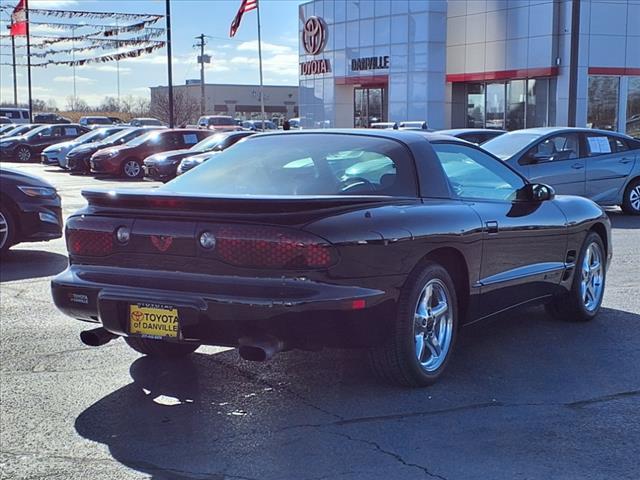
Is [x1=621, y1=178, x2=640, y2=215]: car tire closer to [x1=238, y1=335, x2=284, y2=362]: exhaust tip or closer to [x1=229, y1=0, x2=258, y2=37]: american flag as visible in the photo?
[x1=238, y1=335, x2=284, y2=362]: exhaust tip

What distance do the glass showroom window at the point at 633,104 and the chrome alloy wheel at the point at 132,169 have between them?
57.6ft

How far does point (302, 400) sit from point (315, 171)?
1.38 m

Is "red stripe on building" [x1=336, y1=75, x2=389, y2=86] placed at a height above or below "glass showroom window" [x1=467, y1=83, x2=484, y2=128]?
above

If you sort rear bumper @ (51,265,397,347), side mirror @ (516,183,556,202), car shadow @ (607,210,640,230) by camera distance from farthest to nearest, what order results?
car shadow @ (607,210,640,230), side mirror @ (516,183,556,202), rear bumper @ (51,265,397,347)

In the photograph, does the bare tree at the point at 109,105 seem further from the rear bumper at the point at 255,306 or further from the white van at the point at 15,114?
the rear bumper at the point at 255,306

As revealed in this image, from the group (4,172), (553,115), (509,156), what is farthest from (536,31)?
(4,172)

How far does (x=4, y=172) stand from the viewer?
9.61m

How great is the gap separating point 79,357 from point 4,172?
477 centimetres

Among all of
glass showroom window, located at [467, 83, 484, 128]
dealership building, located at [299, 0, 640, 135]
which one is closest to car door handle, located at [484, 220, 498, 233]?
dealership building, located at [299, 0, 640, 135]

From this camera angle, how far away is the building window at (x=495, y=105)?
32.3 metres

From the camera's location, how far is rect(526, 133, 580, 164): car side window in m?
13.0

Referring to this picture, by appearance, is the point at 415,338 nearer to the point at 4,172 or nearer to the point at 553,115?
the point at 4,172

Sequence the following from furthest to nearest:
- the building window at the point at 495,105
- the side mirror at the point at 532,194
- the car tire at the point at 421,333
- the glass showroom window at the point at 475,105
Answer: the glass showroom window at the point at 475,105
the building window at the point at 495,105
the side mirror at the point at 532,194
the car tire at the point at 421,333

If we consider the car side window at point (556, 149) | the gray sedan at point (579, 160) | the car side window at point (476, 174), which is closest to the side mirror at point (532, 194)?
the car side window at point (476, 174)
